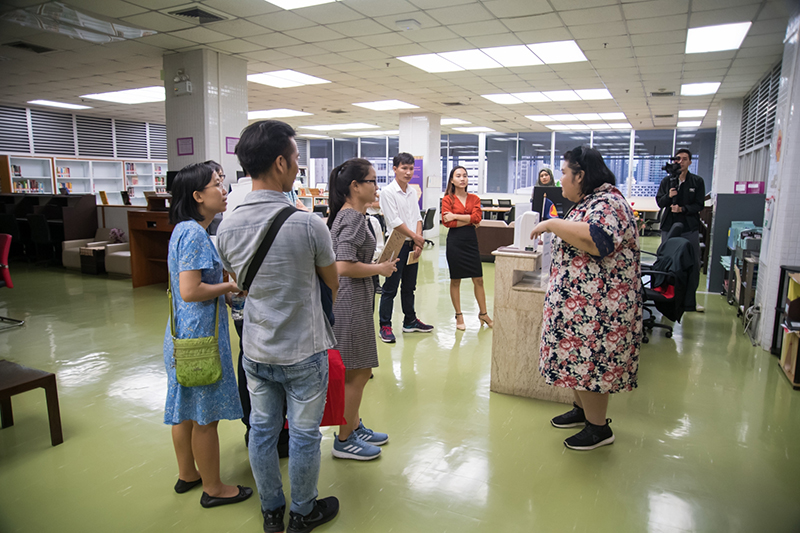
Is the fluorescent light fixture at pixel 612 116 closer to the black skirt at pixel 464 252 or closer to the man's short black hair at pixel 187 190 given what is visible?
the black skirt at pixel 464 252

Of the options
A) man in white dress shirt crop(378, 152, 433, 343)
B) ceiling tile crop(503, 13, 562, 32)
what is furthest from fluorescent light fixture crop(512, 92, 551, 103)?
man in white dress shirt crop(378, 152, 433, 343)

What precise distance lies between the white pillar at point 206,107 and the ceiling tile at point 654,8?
16.6 ft

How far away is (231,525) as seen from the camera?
6.89 feet

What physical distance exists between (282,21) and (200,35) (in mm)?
1256

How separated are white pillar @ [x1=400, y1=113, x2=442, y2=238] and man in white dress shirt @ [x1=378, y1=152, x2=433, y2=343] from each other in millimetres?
7895

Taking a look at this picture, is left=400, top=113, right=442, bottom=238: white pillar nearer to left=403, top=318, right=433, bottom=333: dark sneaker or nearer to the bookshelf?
left=403, top=318, right=433, bottom=333: dark sneaker

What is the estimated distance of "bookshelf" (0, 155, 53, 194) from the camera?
37.8 ft

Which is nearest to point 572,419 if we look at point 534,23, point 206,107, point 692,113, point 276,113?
point 534,23

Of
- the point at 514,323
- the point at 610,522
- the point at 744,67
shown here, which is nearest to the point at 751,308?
the point at 514,323

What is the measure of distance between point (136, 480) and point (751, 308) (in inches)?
204

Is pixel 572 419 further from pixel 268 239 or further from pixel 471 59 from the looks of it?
pixel 471 59

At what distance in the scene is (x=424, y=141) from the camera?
1266 centimetres

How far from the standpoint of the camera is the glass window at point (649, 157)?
16.0 m

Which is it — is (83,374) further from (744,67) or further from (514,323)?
(744,67)
